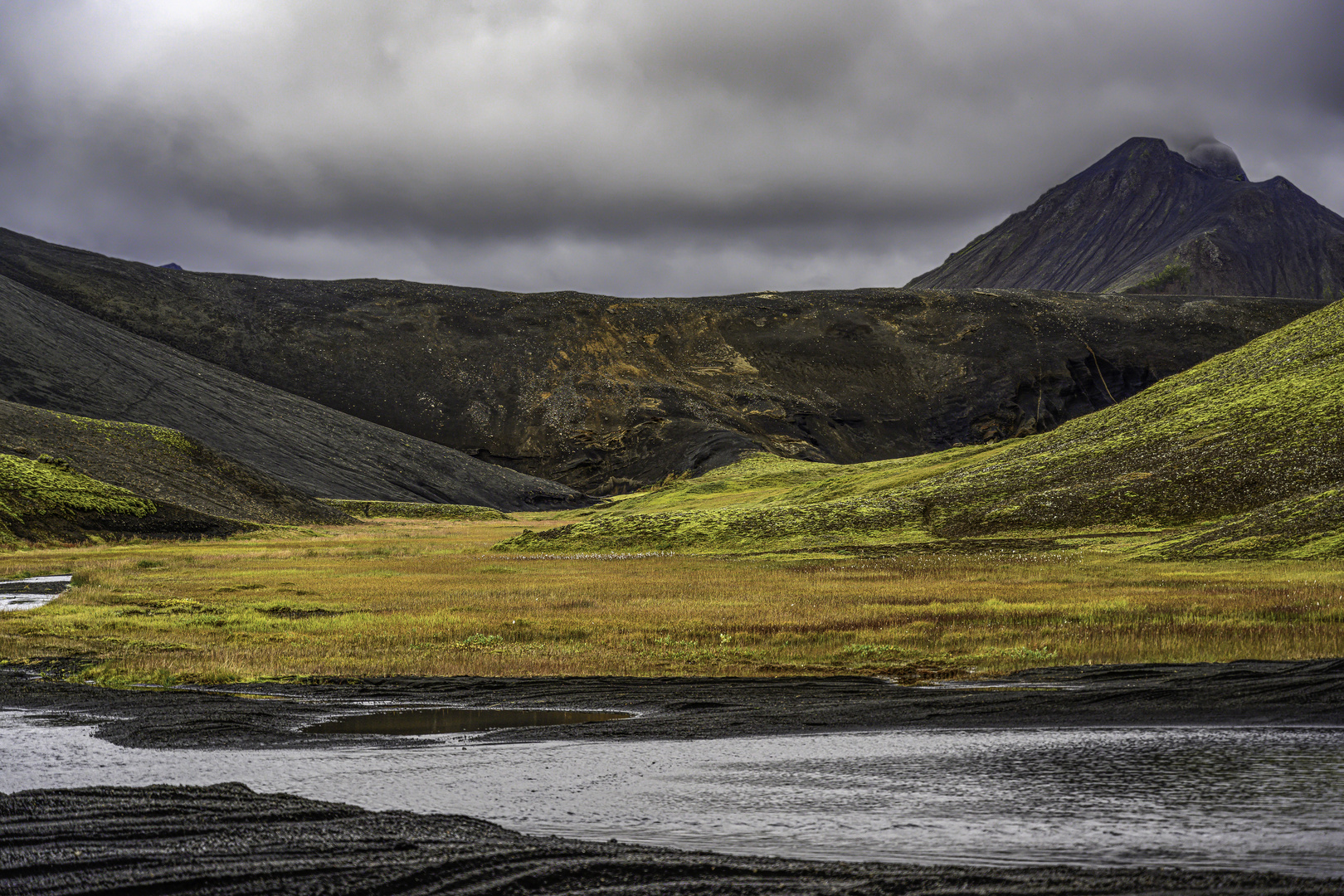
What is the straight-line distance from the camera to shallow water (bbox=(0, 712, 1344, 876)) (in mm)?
8836

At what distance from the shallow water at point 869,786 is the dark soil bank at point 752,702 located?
25.0 inches

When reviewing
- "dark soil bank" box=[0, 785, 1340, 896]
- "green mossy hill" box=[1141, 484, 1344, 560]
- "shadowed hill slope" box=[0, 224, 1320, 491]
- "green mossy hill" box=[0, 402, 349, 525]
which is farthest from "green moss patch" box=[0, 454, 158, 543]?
"shadowed hill slope" box=[0, 224, 1320, 491]

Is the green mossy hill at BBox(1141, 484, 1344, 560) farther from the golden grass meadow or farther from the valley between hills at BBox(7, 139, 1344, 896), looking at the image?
the golden grass meadow

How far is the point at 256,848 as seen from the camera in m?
8.55

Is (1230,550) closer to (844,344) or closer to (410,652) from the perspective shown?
(410,652)

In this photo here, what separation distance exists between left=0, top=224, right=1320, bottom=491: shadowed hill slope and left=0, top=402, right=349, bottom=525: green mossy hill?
6477cm

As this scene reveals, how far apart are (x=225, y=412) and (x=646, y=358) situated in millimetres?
79751

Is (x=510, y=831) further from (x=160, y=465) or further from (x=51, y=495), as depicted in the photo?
(x=160, y=465)

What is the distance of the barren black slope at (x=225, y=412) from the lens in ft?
363

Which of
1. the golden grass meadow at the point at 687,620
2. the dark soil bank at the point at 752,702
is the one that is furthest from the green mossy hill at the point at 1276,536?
the dark soil bank at the point at 752,702

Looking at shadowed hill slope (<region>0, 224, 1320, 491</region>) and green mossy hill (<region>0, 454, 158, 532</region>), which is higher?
shadowed hill slope (<region>0, 224, 1320, 491</region>)

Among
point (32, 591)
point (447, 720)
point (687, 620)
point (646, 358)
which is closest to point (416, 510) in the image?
point (32, 591)

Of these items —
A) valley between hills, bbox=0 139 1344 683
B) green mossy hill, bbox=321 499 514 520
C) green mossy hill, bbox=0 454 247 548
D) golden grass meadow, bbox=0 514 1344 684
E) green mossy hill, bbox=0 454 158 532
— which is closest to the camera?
golden grass meadow, bbox=0 514 1344 684

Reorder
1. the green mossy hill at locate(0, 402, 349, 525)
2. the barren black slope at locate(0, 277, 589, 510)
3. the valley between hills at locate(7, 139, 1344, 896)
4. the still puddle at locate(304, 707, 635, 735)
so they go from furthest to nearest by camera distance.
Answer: the barren black slope at locate(0, 277, 589, 510), the green mossy hill at locate(0, 402, 349, 525), the still puddle at locate(304, 707, 635, 735), the valley between hills at locate(7, 139, 1344, 896)
